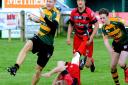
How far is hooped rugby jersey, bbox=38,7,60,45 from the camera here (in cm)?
1359

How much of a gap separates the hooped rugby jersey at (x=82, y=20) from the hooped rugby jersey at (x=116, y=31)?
77cm

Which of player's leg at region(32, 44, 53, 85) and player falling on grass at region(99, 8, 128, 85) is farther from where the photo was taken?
player falling on grass at region(99, 8, 128, 85)

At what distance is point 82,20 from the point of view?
15461mm

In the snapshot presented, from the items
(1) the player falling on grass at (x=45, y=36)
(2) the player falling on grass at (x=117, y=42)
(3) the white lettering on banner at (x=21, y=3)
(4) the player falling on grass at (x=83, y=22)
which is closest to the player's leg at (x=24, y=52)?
(1) the player falling on grass at (x=45, y=36)

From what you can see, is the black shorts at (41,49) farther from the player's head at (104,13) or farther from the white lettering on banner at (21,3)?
the white lettering on banner at (21,3)

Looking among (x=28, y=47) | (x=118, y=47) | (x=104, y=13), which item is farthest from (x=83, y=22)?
(x=28, y=47)

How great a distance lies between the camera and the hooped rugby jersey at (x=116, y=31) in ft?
48.4

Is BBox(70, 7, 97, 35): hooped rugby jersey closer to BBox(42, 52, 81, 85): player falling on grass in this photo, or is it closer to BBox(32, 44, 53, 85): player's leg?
BBox(32, 44, 53, 85): player's leg

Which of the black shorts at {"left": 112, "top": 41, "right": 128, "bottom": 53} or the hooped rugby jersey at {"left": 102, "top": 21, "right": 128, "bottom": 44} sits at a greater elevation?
the hooped rugby jersey at {"left": 102, "top": 21, "right": 128, "bottom": 44}

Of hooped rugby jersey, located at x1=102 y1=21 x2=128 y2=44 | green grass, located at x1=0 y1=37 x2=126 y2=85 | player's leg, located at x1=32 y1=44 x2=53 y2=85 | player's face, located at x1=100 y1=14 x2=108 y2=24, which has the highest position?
player's face, located at x1=100 y1=14 x2=108 y2=24

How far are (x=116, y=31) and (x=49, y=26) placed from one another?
2.05 m

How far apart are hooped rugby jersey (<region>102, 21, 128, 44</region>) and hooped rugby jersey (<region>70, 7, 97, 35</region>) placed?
771 millimetres

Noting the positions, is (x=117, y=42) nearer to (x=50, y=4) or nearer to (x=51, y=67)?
(x=50, y=4)

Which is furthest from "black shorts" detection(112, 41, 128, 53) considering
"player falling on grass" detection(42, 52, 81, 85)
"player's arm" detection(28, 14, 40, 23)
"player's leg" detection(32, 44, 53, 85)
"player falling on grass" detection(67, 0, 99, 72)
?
"player falling on grass" detection(42, 52, 81, 85)
